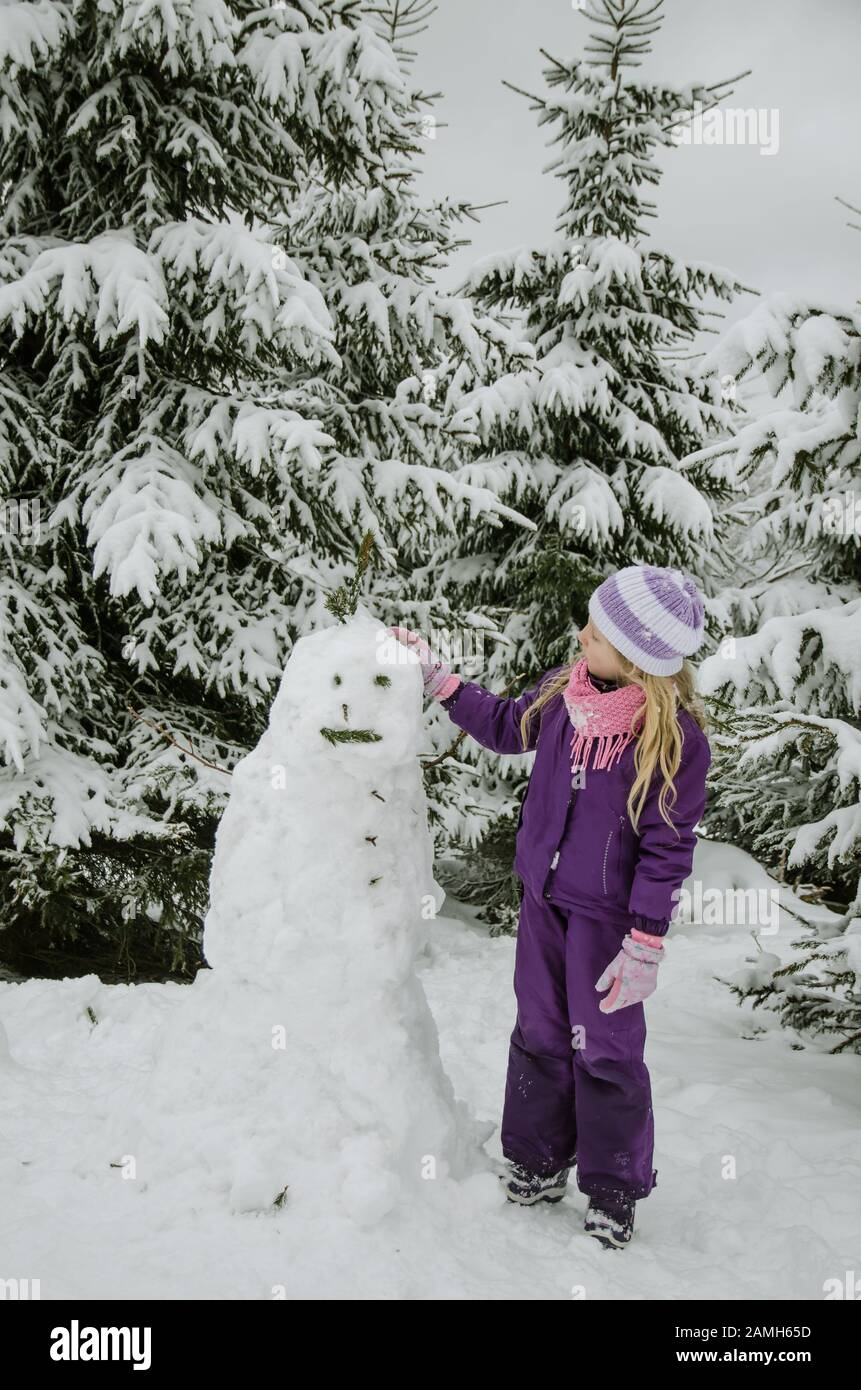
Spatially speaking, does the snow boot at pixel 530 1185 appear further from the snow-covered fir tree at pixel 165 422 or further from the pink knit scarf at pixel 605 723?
the snow-covered fir tree at pixel 165 422

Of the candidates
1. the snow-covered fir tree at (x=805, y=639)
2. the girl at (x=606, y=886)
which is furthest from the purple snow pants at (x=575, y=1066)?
the snow-covered fir tree at (x=805, y=639)

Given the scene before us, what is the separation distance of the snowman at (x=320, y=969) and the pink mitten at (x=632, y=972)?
0.65m

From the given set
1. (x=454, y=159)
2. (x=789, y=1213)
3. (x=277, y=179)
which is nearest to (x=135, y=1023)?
(x=789, y=1213)

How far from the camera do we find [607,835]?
9.34 feet

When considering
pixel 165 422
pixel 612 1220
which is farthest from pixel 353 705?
pixel 165 422

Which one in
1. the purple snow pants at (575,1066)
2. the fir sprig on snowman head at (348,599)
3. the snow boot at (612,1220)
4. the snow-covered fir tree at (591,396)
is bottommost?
the snow boot at (612,1220)

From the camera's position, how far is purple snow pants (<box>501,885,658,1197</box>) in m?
2.82

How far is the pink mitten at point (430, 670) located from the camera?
3096 mm

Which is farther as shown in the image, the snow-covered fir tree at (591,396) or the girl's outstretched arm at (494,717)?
the snow-covered fir tree at (591,396)

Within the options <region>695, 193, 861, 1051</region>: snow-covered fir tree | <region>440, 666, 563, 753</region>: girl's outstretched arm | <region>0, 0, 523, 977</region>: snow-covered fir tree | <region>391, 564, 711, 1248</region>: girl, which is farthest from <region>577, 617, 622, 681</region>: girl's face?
<region>0, 0, 523, 977</region>: snow-covered fir tree

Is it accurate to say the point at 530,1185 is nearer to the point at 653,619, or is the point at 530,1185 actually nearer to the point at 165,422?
the point at 653,619

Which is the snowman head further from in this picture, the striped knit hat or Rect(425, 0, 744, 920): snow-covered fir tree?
Rect(425, 0, 744, 920): snow-covered fir tree

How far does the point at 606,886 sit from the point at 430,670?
3.24 feet
